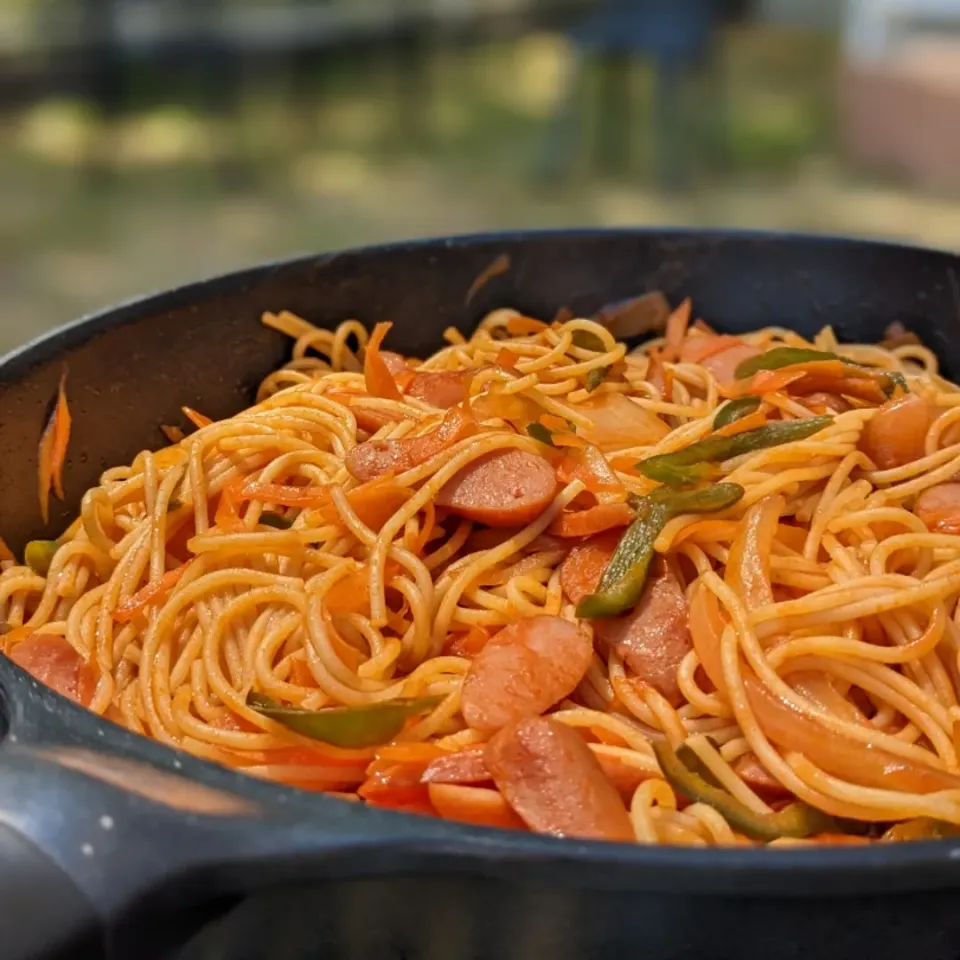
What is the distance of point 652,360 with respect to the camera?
7.21 feet

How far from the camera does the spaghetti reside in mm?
1295

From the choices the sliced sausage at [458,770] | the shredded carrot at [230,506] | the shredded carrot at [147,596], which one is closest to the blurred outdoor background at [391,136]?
the shredded carrot at [230,506]

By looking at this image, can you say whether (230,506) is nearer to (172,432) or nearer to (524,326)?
(172,432)

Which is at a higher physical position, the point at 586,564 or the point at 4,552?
the point at 586,564

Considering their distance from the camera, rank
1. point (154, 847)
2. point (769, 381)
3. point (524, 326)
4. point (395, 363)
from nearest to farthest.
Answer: point (154, 847), point (769, 381), point (395, 363), point (524, 326)

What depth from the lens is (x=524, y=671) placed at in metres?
1.38

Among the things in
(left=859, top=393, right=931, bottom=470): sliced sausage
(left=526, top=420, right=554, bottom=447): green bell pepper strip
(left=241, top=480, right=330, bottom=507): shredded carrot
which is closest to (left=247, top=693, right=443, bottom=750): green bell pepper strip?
(left=241, top=480, right=330, bottom=507): shredded carrot

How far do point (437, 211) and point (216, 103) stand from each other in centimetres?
350

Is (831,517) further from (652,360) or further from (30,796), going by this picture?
(30,796)

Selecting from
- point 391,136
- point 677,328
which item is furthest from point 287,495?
point 391,136

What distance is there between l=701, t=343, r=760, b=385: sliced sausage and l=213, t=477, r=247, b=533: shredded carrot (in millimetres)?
912

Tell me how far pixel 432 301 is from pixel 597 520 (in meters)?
0.91

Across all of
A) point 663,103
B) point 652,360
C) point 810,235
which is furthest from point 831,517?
point 663,103

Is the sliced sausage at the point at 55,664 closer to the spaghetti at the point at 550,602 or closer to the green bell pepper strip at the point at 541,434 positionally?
the spaghetti at the point at 550,602
